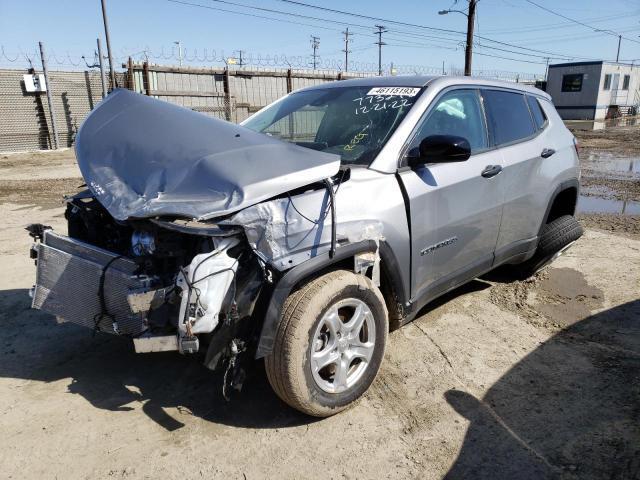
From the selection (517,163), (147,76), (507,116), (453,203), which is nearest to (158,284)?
(453,203)

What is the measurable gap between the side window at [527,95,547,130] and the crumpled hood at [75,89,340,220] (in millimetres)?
2538

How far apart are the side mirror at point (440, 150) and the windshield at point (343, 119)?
235 mm

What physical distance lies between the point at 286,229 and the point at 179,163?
0.70 metres

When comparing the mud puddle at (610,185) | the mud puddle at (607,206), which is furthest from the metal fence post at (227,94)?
the mud puddle at (607,206)

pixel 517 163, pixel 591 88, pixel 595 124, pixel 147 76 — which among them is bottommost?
pixel 595 124

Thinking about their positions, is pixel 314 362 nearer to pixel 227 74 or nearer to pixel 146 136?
pixel 146 136

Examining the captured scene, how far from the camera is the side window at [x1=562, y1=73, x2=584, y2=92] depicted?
3811cm

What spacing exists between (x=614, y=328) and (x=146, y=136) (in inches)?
145

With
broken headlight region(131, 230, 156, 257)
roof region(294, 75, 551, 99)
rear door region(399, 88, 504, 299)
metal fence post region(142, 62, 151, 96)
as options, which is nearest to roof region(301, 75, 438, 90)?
roof region(294, 75, 551, 99)

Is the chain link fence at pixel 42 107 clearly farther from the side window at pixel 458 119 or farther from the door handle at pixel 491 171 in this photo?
the door handle at pixel 491 171

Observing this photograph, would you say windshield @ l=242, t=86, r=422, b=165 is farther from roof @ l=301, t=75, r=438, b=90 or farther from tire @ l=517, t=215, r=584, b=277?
tire @ l=517, t=215, r=584, b=277

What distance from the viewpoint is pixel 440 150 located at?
2953 millimetres

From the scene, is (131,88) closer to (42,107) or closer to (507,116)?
(42,107)

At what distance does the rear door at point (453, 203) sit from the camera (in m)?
3.09
